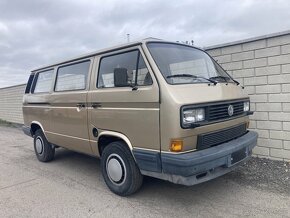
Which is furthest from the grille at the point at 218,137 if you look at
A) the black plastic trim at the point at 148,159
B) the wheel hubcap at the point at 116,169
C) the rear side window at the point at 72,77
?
the rear side window at the point at 72,77

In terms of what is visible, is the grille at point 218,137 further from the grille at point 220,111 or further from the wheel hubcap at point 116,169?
the wheel hubcap at point 116,169

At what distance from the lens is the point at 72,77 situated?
18.0ft

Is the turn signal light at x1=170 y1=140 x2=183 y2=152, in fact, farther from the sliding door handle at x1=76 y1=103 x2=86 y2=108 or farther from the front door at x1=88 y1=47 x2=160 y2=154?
the sliding door handle at x1=76 y1=103 x2=86 y2=108

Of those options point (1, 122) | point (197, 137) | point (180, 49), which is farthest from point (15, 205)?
point (1, 122)

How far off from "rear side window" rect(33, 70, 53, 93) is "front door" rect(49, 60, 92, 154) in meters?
0.38

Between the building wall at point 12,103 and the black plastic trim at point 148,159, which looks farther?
the building wall at point 12,103

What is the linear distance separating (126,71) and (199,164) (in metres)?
1.55

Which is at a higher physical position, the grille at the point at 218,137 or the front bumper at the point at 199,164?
the grille at the point at 218,137

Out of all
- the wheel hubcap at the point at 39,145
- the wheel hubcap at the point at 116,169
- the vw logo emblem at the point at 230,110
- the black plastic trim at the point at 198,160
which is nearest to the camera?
the black plastic trim at the point at 198,160

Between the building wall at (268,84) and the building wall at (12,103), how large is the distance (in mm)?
11521

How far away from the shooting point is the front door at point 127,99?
3730 mm

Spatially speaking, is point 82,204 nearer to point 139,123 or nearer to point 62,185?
point 62,185

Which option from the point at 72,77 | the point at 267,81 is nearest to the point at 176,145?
the point at 72,77

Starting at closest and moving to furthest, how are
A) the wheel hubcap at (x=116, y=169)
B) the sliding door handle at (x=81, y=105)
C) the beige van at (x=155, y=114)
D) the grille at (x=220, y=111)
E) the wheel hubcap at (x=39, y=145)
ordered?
the beige van at (x=155, y=114) < the grille at (x=220, y=111) < the wheel hubcap at (x=116, y=169) < the sliding door handle at (x=81, y=105) < the wheel hubcap at (x=39, y=145)
